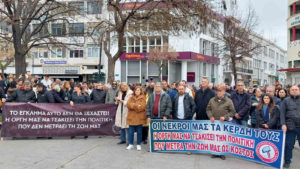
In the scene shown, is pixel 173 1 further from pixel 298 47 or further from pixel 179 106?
pixel 298 47

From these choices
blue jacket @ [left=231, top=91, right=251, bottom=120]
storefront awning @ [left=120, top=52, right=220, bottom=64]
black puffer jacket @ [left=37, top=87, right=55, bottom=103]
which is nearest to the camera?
blue jacket @ [left=231, top=91, right=251, bottom=120]

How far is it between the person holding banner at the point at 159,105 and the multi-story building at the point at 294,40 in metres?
30.1

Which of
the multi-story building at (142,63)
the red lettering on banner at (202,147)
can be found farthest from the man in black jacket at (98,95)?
the multi-story building at (142,63)

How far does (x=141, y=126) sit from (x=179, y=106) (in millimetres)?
1122

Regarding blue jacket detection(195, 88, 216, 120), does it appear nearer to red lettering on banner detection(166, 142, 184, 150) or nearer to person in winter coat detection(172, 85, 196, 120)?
person in winter coat detection(172, 85, 196, 120)

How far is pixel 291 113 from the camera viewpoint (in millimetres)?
6914

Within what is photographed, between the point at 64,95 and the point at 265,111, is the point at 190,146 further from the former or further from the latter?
the point at 64,95

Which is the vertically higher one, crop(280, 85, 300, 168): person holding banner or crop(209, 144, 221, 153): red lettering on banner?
crop(280, 85, 300, 168): person holding banner

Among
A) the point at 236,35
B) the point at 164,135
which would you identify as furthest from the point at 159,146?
the point at 236,35

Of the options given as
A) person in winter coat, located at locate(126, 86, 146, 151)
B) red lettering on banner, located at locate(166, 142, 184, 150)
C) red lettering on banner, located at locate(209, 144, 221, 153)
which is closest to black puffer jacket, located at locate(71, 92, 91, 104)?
person in winter coat, located at locate(126, 86, 146, 151)

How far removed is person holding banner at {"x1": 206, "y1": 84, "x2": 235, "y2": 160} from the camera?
7.61 m

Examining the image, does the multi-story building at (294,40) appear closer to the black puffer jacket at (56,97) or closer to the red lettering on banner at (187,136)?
the red lettering on banner at (187,136)

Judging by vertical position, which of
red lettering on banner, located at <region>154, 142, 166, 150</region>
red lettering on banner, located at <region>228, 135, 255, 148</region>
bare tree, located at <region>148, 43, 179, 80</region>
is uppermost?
bare tree, located at <region>148, 43, 179, 80</region>

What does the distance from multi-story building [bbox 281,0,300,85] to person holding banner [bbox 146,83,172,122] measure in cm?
3008
